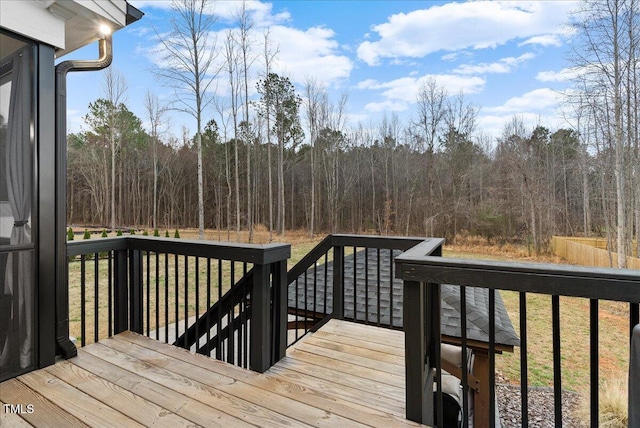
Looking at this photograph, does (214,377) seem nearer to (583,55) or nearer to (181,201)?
(583,55)

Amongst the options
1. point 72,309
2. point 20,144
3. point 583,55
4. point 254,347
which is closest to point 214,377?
point 254,347

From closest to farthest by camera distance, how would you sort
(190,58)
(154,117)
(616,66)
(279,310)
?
(279,310), (616,66), (190,58), (154,117)

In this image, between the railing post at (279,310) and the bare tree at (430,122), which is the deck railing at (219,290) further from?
the bare tree at (430,122)

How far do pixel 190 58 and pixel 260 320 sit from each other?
11.9 m

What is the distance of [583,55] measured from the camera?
346 inches

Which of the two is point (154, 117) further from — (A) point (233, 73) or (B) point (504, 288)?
(B) point (504, 288)

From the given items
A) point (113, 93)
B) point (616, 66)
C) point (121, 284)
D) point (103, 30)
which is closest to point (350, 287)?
point (121, 284)

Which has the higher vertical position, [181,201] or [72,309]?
[181,201]

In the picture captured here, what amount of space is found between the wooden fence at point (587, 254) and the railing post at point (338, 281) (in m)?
8.97

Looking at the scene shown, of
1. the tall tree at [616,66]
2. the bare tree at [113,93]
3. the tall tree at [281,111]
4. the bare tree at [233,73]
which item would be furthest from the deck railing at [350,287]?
the bare tree at [113,93]

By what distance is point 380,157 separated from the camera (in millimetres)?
18375

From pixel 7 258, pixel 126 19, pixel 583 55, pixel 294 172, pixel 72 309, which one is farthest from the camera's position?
pixel 294 172

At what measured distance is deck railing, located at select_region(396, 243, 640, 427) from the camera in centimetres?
123

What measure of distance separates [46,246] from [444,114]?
15.9 meters
